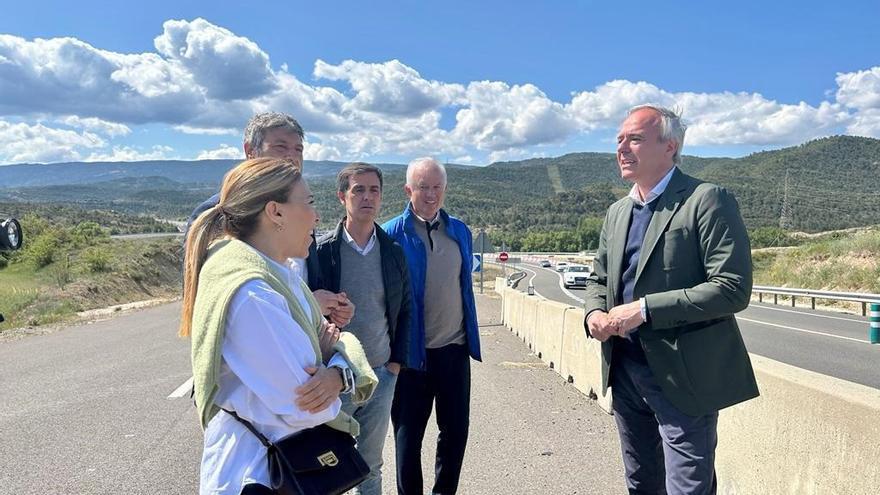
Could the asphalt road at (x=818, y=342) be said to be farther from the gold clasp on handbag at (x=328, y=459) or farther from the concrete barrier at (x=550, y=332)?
the gold clasp on handbag at (x=328, y=459)

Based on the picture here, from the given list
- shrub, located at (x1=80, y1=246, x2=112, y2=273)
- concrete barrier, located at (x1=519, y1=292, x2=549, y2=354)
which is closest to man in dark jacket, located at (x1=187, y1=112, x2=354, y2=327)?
concrete barrier, located at (x1=519, y1=292, x2=549, y2=354)

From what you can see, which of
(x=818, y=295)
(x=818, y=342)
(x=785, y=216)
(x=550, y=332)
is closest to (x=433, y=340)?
(x=550, y=332)

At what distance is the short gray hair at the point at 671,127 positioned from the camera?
321 centimetres

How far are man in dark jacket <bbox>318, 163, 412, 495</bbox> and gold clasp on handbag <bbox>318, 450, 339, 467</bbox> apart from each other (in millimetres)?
1520

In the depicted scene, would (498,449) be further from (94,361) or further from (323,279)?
(94,361)

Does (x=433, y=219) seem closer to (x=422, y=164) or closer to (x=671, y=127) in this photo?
(x=422, y=164)

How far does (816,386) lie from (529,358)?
8158 mm

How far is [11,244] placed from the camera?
371 inches

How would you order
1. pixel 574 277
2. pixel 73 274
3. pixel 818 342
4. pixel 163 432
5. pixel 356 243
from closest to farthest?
pixel 356 243, pixel 163 432, pixel 818 342, pixel 73 274, pixel 574 277

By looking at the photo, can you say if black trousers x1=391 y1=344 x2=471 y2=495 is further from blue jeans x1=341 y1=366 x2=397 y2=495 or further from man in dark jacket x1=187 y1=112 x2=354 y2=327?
man in dark jacket x1=187 y1=112 x2=354 y2=327

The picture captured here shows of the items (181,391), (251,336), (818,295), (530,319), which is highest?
(251,336)

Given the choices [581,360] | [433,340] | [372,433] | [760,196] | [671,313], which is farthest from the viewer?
[760,196]

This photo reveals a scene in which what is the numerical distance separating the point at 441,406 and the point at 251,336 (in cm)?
247

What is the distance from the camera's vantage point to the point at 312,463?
6.52 feet
